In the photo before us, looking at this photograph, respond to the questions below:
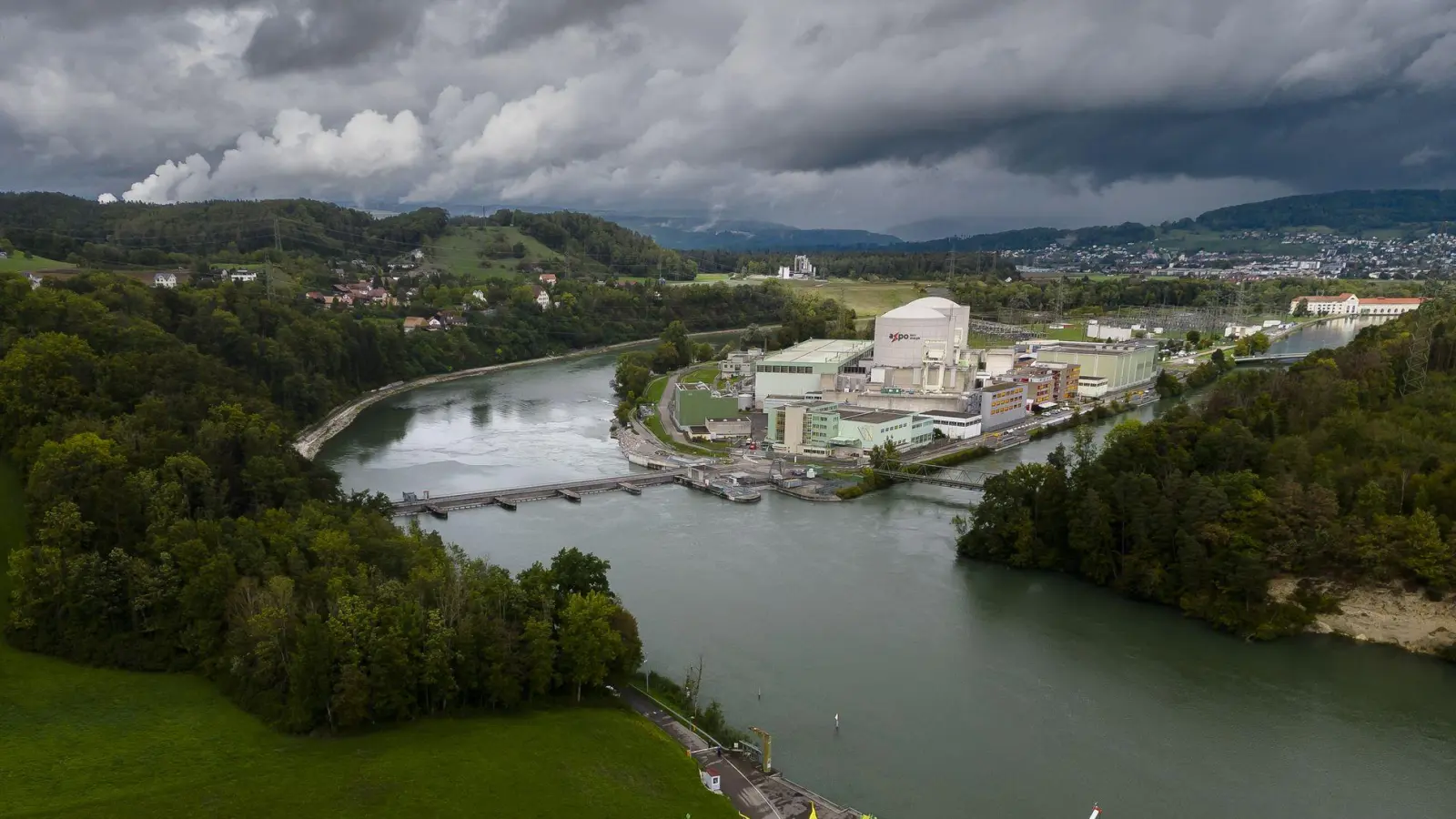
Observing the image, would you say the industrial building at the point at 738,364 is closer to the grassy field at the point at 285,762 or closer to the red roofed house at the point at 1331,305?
the grassy field at the point at 285,762

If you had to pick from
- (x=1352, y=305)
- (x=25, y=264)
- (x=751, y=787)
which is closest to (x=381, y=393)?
(x=25, y=264)

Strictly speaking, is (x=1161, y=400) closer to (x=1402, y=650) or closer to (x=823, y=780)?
(x=1402, y=650)

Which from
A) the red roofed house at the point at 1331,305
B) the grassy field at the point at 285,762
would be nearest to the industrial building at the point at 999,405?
the grassy field at the point at 285,762

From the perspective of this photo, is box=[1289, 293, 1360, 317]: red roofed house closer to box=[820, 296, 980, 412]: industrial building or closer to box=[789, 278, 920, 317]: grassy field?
box=[789, 278, 920, 317]: grassy field

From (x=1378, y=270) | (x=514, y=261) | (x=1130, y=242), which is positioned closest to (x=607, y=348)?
(x=514, y=261)

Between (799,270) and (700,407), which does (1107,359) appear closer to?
(700,407)

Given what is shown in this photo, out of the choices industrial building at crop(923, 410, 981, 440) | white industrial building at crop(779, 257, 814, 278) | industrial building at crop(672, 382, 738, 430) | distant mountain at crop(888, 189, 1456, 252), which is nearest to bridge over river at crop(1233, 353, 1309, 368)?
industrial building at crop(923, 410, 981, 440)

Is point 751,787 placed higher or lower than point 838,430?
lower
